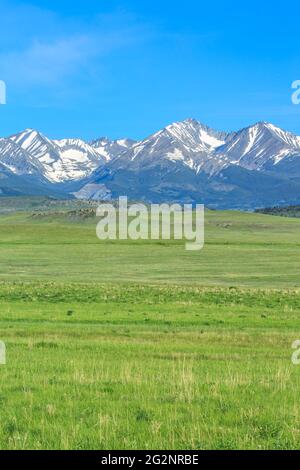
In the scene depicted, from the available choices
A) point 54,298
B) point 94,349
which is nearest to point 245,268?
point 54,298

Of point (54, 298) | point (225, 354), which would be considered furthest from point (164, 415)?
point (54, 298)

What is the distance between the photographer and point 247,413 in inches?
475

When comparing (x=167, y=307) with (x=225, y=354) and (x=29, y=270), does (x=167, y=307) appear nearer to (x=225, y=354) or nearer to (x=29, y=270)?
(x=225, y=354)

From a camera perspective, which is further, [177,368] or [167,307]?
[167,307]

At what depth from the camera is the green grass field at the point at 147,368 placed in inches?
428

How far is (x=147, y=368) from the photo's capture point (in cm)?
1780

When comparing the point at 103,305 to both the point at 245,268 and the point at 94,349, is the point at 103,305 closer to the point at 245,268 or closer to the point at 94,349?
the point at 94,349

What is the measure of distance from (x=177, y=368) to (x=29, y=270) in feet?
208

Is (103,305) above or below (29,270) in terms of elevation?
below

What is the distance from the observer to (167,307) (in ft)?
135

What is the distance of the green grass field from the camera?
10875 mm
